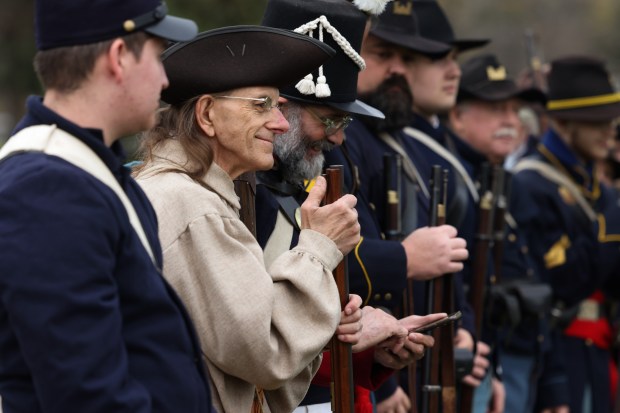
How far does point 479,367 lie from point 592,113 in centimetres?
246

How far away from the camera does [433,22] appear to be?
6301mm

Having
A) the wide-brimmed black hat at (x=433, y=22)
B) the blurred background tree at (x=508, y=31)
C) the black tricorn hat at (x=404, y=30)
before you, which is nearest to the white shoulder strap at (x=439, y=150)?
→ the black tricorn hat at (x=404, y=30)

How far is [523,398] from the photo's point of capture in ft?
22.4

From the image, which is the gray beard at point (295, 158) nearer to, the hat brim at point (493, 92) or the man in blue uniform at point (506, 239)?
the man in blue uniform at point (506, 239)

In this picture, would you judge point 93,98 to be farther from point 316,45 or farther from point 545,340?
point 545,340

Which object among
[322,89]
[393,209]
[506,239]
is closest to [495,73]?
[506,239]

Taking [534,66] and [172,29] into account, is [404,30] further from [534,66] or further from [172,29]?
[534,66]

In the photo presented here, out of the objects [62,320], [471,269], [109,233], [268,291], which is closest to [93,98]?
[109,233]

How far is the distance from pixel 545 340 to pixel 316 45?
371 cm

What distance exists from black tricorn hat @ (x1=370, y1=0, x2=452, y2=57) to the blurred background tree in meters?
12.1

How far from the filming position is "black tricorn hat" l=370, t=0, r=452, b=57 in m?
5.54

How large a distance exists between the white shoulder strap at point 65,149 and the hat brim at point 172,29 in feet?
0.99

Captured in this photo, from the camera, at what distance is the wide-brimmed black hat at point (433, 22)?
20.4 feet

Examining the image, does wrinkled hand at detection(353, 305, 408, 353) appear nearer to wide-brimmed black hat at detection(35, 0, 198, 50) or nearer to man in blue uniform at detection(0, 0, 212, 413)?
man in blue uniform at detection(0, 0, 212, 413)
